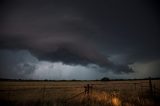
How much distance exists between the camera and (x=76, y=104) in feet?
46.9

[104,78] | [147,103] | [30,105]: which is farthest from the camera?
[104,78]

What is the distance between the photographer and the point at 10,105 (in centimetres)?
1355

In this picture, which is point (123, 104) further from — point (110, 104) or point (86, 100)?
point (86, 100)

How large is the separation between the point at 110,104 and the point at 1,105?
910 cm

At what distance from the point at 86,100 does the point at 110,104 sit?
247cm

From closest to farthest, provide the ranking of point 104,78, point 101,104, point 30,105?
point 30,105 < point 101,104 < point 104,78

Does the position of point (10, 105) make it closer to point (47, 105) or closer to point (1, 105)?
point (1, 105)

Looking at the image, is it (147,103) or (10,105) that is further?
(147,103)

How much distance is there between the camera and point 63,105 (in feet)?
44.4

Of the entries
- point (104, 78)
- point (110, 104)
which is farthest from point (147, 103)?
point (104, 78)

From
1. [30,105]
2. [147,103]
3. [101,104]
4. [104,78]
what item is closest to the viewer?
[30,105]

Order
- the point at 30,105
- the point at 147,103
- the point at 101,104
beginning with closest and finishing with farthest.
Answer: the point at 30,105 < the point at 101,104 < the point at 147,103

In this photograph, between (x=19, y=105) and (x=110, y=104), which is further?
(x=110, y=104)

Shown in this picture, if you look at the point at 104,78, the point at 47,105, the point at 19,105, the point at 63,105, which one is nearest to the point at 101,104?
the point at 63,105
